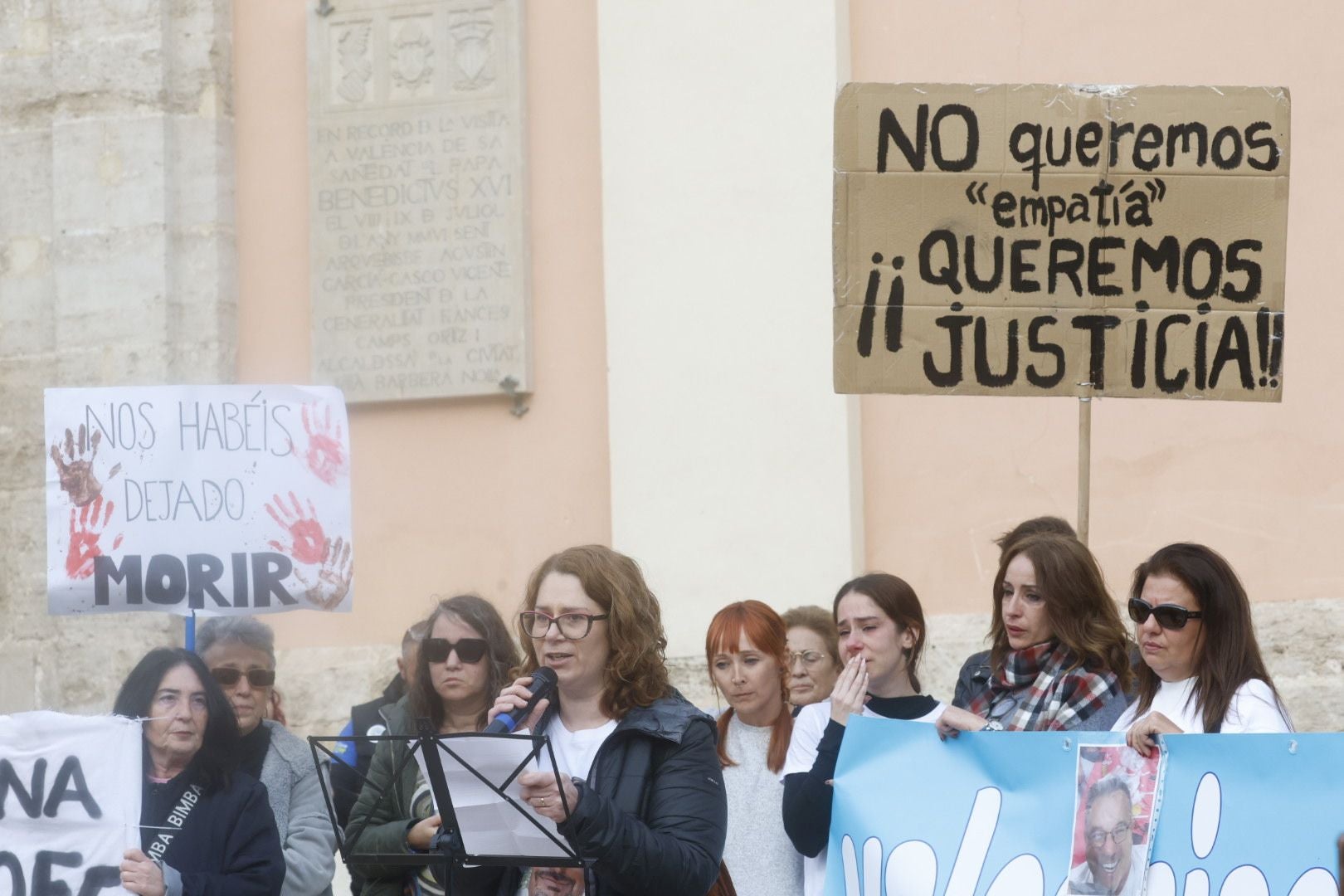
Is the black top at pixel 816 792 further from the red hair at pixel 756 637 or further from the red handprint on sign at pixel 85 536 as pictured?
the red handprint on sign at pixel 85 536

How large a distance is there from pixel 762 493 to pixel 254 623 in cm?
276

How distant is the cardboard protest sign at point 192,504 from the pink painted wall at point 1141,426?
9.62 ft

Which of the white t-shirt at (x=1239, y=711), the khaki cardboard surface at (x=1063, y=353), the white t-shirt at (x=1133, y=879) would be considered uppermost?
the khaki cardboard surface at (x=1063, y=353)

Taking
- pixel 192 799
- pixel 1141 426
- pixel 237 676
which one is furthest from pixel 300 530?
pixel 1141 426

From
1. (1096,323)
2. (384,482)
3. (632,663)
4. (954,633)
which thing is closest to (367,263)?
(384,482)

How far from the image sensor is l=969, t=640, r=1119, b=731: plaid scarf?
4906 mm

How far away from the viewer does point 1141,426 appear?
7.97 meters

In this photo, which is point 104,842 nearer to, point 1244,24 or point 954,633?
point 954,633

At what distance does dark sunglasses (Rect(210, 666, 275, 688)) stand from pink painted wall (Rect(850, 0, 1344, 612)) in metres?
3.14

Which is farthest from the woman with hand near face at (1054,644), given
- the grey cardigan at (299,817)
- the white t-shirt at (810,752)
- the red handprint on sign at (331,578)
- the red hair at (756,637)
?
the red handprint on sign at (331,578)

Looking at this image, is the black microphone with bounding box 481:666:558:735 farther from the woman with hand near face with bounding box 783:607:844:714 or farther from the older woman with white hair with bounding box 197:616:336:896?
the woman with hand near face with bounding box 783:607:844:714

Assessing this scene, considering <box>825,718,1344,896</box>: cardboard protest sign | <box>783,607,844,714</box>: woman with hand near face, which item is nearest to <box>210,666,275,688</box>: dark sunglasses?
<box>783,607,844,714</box>: woman with hand near face

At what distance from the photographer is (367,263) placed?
29.6 feet

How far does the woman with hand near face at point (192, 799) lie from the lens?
471 centimetres
